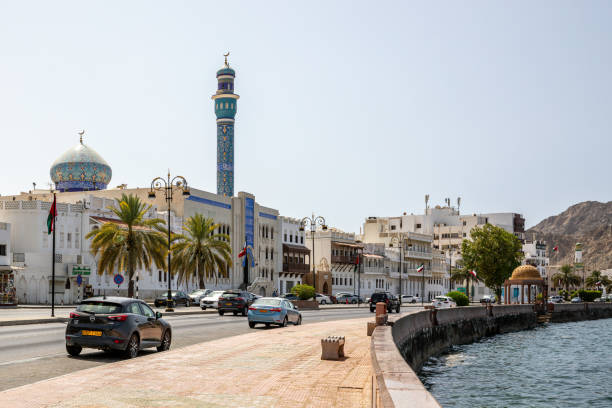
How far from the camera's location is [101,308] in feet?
61.2

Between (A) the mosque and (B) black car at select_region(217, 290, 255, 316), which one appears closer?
(B) black car at select_region(217, 290, 255, 316)

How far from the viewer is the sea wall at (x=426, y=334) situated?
7.80 meters

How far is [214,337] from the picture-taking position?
2664 centimetres

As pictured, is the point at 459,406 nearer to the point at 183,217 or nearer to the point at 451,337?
the point at 451,337

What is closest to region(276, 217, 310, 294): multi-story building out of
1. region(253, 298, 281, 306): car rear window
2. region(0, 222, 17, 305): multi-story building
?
region(0, 222, 17, 305): multi-story building

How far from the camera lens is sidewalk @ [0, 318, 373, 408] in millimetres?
11602

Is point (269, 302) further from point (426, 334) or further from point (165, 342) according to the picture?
point (165, 342)

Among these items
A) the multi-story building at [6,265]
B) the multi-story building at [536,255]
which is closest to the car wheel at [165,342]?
the multi-story building at [6,265]

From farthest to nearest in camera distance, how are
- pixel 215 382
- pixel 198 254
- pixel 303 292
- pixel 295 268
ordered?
1. pixel 295 268
2. pixel 198 254
3. pixel 303 292
4. pixel 215 382

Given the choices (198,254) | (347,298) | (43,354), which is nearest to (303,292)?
(198,254)

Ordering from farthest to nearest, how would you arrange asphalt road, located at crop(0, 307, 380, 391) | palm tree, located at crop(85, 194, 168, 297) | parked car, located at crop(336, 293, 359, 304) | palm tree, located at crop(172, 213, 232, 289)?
parked car, located at crop(336, 293, 359, 304)
palm tree, located at crop(172, 213, 232, 289)
palm tree, located at crop(85, 194, 168, 297)
asphalt road, located at crop(0, 307, 380, 391)

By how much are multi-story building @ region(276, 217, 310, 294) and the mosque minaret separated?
8975mm

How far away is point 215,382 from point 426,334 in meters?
25.1

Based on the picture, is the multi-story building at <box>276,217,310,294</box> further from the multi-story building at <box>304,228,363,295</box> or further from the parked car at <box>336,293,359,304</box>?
the parked car at <box>336,293,359,304</box>
